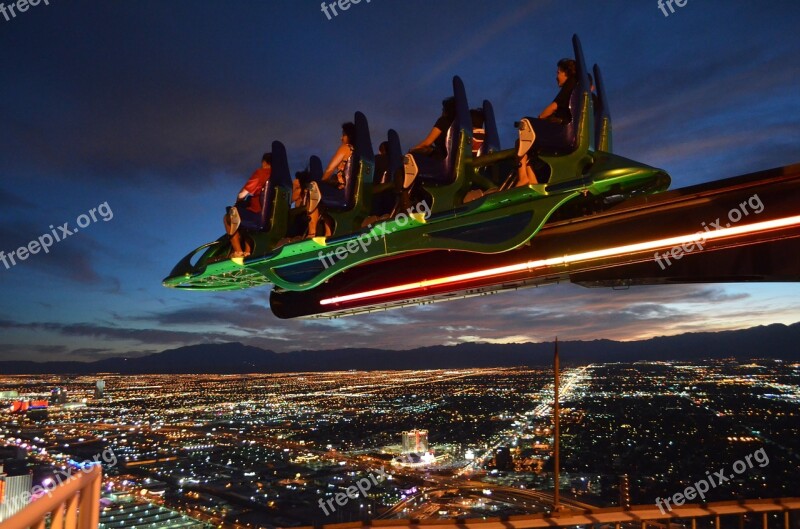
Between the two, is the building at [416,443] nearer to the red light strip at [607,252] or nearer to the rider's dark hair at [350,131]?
the red light strip at [607,252]

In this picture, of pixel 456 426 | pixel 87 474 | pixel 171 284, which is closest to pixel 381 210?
pixel 171 284

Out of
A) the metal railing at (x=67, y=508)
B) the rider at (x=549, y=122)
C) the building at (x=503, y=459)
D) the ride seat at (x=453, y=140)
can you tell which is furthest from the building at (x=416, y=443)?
the metal railing at (x=67, y=508)

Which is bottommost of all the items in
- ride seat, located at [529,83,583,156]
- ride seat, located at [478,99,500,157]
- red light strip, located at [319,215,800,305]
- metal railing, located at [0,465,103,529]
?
metal railing, located at [0,465,103,529]

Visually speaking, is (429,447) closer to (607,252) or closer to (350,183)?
(350,183)

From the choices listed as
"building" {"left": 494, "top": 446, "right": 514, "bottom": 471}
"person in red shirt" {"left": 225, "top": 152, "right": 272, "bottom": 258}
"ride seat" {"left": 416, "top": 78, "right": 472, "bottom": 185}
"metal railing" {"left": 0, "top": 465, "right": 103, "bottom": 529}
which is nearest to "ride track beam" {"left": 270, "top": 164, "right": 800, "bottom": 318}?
"ride seat" {"left": 416, "top": 78, "right": 472, "bottom": 185}

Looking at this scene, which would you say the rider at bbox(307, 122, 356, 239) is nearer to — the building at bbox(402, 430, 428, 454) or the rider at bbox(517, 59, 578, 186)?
the rider at bbox(517, 59, 578, 186)

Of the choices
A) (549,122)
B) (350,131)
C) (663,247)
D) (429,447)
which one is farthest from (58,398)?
(663,247)
